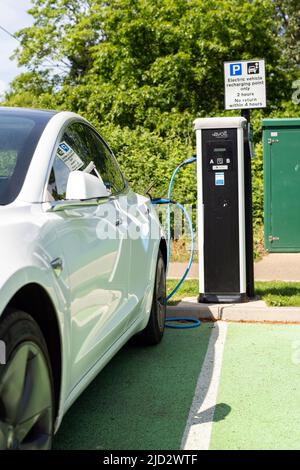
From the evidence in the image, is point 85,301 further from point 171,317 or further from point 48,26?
point 48,26

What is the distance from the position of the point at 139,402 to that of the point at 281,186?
5.42 meters

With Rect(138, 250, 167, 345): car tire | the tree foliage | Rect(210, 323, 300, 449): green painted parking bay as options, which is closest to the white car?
Rect(138, 250, 167, 345): car tire

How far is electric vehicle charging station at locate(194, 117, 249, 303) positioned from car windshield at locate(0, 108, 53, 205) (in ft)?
8.81

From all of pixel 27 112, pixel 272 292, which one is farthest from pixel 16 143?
pixel 272 292

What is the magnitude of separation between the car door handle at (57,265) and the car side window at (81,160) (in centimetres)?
36

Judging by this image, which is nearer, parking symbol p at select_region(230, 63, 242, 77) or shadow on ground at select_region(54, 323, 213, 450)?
shadow on ground at select_region(54, 323, 213, 450)

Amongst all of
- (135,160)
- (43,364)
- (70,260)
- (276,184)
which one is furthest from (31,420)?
(135,160)

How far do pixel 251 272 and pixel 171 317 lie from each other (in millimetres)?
897

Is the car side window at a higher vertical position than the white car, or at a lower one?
higher

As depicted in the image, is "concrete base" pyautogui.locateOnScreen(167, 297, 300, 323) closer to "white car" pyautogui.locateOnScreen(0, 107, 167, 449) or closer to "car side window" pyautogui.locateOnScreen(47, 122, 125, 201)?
"white car" pyautogui.locateOnScreen(0, 107, 167, 449)

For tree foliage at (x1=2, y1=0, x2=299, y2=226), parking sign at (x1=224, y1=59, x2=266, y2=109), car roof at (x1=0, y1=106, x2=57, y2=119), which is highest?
tree foliage at (x1=2, y1=0, x2=299, y2=226)

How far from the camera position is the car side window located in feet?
10.2

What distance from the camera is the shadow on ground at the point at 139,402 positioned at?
328 cm

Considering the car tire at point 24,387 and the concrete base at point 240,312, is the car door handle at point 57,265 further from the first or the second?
the concrete base at point 240,312
